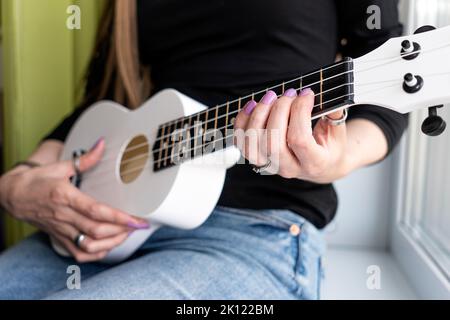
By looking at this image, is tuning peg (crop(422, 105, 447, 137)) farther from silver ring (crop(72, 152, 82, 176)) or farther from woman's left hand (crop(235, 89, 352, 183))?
silver ring (crop(72, 152, 82, 176))

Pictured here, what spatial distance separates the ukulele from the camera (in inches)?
16.6

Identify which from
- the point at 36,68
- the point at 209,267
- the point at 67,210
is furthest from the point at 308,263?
the point at 36,68

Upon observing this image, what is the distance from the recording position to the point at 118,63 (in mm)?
863

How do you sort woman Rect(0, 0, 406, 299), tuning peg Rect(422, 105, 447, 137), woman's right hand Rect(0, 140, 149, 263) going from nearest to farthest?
1. tuning peg Rect(422, 105, 447, 137)
2. woman Rect(0, 0, 406, 299)
3. woman's right hand Rect(0, 140, 149, 263)

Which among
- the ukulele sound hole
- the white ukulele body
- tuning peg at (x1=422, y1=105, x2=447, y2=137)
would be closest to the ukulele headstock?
tuning peg at (x1=422, y1=105, x2=447, y2=137)

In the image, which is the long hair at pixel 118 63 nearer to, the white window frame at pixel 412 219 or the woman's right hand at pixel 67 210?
the woman's right hand at pixel 67 210

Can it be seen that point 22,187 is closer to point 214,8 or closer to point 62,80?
point 214,8

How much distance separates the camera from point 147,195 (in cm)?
66

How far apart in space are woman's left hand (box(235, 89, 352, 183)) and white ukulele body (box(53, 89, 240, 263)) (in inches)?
3.8

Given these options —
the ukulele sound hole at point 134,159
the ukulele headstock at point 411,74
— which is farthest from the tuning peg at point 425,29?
the ukulele sound hole at point 134,159

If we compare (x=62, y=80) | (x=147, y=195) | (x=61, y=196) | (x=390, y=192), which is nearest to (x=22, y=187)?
(x=61, y=196)

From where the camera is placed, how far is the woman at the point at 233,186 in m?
0.58

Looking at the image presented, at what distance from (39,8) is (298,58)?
27.4 inches

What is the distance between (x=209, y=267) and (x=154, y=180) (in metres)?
0.14
